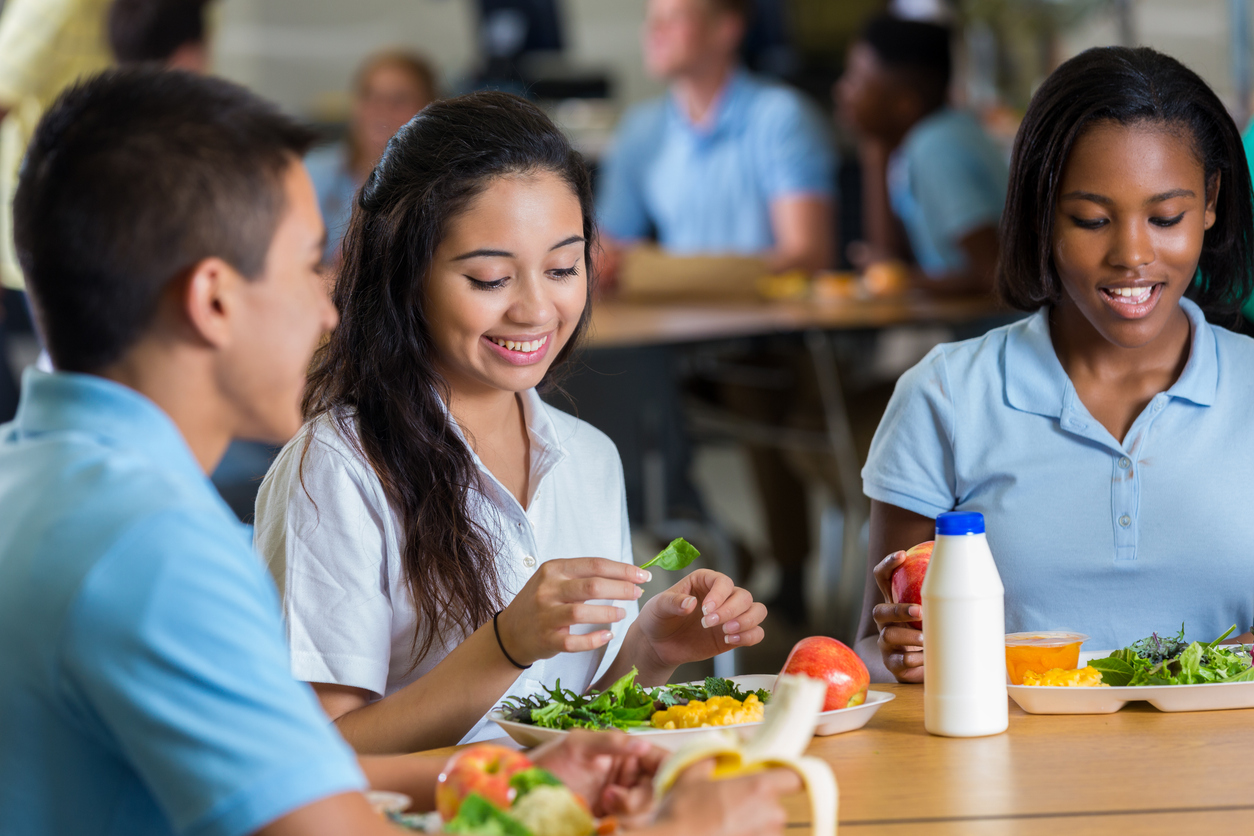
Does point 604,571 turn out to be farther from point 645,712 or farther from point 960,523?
point 960,523

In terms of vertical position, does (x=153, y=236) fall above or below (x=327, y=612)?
above

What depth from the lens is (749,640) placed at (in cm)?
128

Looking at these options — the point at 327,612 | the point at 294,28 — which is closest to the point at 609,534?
the point at 327,612

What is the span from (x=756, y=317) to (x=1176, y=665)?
2298 millimetres

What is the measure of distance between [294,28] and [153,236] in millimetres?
8356

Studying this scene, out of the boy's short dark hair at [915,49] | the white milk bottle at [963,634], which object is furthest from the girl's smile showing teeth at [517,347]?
the boy's short dark hair at [915,49]

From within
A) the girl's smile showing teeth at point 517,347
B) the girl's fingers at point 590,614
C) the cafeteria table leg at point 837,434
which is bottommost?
the cafeteria table leg at point 837,434

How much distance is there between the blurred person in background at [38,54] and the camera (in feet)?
10.5

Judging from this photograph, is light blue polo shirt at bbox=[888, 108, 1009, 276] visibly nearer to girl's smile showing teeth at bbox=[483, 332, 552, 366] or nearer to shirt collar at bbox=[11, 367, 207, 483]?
girl's smile showing teeth at bbox=[483, 332, 552, 366]

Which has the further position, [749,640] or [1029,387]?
[1029,387]

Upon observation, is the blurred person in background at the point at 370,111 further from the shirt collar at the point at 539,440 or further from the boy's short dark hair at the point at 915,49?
the shirt collar at the point at 539,440

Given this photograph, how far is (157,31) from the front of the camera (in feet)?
10.3

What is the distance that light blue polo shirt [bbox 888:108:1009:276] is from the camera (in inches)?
144

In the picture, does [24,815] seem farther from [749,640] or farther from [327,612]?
[749,640]
